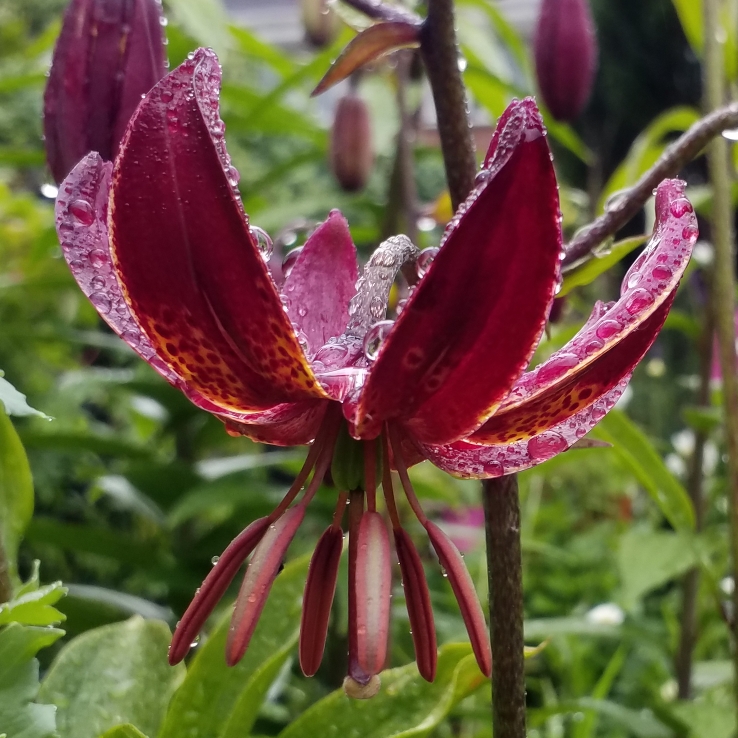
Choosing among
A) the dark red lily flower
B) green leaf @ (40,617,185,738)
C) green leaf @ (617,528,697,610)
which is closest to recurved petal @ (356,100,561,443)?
the dark red lily flower

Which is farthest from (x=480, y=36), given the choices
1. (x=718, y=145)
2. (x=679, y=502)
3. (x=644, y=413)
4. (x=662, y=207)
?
(x=644, y=413)

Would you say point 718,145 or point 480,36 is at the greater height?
point 480,36

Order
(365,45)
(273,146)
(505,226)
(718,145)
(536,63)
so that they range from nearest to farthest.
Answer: (505,226) < (365,45) < (718,145) < (536,63) < (273,146)

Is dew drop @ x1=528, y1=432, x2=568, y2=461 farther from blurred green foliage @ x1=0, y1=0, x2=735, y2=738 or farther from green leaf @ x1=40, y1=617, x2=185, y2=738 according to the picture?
green leaf @ x1=40, y1=617, x2=185, y2=738

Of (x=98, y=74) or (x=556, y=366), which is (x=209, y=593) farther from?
(x=98, y=74)

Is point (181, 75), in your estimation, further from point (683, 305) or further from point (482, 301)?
point (683, 305)

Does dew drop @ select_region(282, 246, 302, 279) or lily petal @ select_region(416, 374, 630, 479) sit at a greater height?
dew drop @ select_region(282, 246, 302, 279)

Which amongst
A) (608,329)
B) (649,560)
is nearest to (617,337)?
(608,329)
